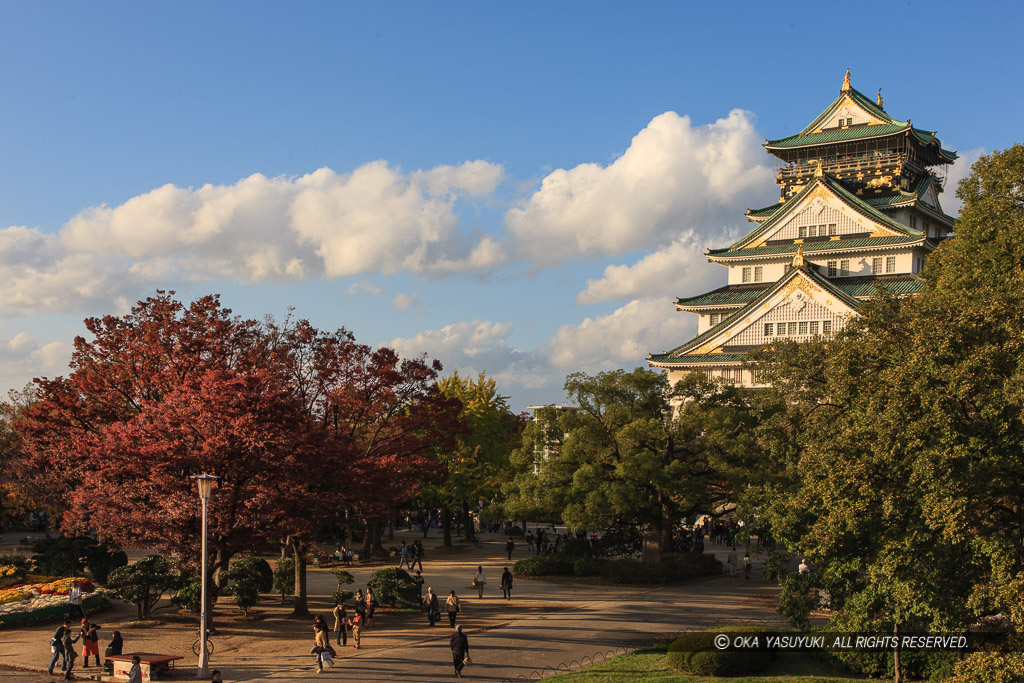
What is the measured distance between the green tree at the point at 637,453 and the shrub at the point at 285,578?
10.3 metres

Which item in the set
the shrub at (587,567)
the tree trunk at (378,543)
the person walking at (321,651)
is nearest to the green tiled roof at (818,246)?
the shrub at (587,567)

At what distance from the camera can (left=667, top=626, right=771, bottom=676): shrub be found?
905 inches

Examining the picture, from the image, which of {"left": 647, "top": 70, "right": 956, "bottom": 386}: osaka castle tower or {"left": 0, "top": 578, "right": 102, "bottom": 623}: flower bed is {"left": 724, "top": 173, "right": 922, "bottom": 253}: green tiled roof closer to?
{"left": 647, "top": 70, "right": 956, "bottom": 386}: osaka castle tower

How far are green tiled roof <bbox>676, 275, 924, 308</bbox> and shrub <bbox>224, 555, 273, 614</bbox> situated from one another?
40169 millimetres

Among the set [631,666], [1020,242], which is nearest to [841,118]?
[1020,242]

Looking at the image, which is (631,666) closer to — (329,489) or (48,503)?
(329,489)

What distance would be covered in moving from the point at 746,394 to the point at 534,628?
18.0 m

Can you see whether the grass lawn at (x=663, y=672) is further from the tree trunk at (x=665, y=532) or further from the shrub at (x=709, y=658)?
the tree trunk at (x=665, y=532)

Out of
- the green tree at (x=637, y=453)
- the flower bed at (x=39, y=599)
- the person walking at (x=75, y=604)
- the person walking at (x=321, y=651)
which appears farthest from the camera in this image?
the green tree at (x=637, y=453)

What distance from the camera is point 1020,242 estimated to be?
27.4 m

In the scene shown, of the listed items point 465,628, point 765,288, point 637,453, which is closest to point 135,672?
point 465,628

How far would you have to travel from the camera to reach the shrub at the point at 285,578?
3362 centimetres

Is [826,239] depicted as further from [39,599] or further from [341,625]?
[39,599]

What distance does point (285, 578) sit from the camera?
1335 inches
